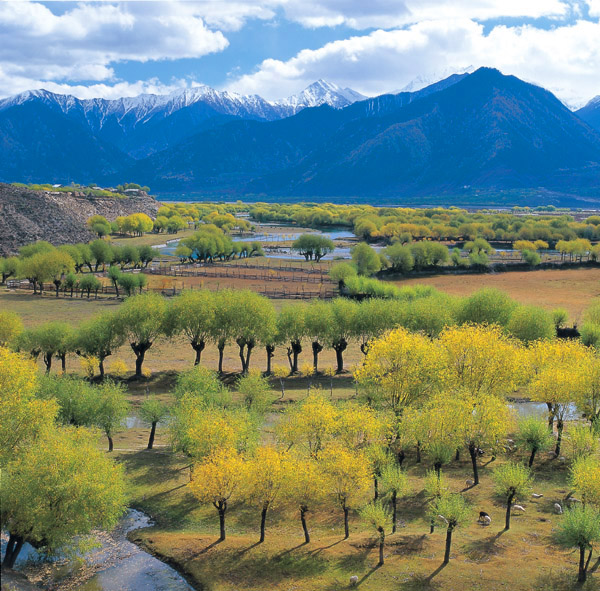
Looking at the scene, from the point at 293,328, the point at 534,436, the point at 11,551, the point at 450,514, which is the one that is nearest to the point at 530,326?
the point at 293,328

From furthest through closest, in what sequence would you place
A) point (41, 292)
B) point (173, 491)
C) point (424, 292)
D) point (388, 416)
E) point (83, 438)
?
point (41, 292)
point (424, 292)
point (388, 416)
point (173, 491)
point (83, 438)

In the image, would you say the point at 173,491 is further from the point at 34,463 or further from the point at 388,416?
the point at 388,416

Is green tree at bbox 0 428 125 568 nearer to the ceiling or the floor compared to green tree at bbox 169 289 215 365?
nearer to the floor

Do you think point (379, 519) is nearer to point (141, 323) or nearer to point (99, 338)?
point (141, 323)

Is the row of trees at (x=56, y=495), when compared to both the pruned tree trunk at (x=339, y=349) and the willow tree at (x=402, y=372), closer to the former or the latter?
the willow tree at (x=402, y=372)

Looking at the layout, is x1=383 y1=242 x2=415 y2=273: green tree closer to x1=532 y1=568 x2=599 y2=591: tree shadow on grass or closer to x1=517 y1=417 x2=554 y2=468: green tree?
x1=517 y1=417 x2=554 y2=468: green tree

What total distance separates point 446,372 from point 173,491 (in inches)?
946

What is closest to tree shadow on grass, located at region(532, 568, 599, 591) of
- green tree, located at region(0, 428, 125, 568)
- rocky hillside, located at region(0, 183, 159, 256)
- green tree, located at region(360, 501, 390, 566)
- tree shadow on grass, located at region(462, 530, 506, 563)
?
tree shadow on grass, located at region(462, 530, 506, 563)

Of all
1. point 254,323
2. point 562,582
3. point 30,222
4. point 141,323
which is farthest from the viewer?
point 30,222

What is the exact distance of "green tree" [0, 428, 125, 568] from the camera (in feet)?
103

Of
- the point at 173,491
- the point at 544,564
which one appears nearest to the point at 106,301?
the point at 173,491

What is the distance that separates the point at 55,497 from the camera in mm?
31828

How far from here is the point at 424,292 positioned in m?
97.2

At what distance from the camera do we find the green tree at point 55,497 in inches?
1240
